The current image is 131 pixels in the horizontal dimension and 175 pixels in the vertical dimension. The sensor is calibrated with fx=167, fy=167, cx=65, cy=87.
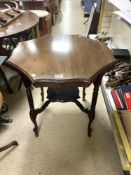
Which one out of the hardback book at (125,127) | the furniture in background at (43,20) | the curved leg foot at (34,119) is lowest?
the curved leg foot at (34,119)

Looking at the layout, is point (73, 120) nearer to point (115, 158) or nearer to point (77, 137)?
point (77, 137)

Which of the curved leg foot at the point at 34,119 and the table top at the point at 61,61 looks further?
the curved leg foot at the point at 34,119

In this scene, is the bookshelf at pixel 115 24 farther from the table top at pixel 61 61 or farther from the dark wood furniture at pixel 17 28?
the dark wood furniture at pixel 17 28

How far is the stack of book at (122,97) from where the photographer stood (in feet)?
4.67

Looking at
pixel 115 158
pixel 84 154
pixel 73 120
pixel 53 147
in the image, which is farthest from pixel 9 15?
pixel 115 158

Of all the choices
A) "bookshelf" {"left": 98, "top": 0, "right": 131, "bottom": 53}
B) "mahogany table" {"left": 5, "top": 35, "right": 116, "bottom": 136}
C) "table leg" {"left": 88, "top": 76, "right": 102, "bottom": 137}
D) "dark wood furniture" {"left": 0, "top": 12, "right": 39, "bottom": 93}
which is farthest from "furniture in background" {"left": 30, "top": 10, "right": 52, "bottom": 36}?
"table leg" {"left": 88, "top": 76, "right": 102, "bottom": 137}

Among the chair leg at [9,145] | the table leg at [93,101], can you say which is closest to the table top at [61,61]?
the table leg at [93,101]

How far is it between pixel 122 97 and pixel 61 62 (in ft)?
2.35

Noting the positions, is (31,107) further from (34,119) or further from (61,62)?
(61,62)

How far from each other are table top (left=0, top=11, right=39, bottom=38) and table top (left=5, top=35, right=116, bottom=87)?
52cm

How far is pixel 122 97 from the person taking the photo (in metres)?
1.49

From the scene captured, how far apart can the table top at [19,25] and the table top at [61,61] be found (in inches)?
20.3

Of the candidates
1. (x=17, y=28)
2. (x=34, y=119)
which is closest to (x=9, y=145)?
(x=34, y=119)

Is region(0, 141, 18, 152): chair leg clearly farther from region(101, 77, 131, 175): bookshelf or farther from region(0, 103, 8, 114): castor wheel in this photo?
region(101, 77, 131, 175): bookshelf
